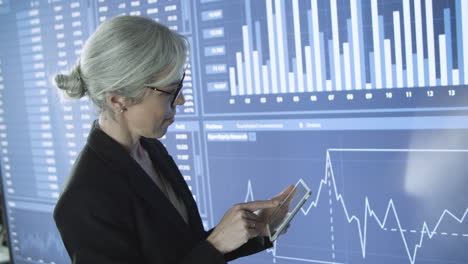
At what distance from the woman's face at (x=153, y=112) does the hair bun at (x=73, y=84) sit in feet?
0.38

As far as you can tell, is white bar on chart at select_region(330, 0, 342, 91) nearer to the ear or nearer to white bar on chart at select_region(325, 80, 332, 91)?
white bar on chart at select_region(325, 80, 332, 91)

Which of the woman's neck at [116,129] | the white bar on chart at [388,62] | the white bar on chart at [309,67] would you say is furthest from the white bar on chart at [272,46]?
the woman's neck at [116,129]

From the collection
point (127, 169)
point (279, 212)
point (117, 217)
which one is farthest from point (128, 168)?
point (279, 212)

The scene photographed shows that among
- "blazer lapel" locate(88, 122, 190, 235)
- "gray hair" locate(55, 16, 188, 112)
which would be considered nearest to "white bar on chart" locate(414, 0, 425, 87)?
"gray hair" locate(55, 16, 188, 112)

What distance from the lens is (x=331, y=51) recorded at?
4.44 ft

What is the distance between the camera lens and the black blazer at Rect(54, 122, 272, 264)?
2.97 ft

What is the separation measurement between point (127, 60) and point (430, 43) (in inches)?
31.8

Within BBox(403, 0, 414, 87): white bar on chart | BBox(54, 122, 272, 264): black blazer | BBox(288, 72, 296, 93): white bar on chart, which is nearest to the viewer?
BBox(54, 122, 272, 264): black blazer

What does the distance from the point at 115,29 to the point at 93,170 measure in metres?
0.30

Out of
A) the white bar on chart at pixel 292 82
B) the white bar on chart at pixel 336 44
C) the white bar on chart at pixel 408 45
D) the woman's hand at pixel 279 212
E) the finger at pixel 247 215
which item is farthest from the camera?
the white bar on chart at pixel 292 82

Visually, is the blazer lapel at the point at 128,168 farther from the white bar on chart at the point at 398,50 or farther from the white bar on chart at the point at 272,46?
the white bar on chart at the point at 398,50

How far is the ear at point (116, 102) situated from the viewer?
3.22 feet

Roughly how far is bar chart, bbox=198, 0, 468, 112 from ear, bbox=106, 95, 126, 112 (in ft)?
2.00

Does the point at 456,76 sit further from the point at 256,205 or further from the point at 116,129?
the point at 116,129
